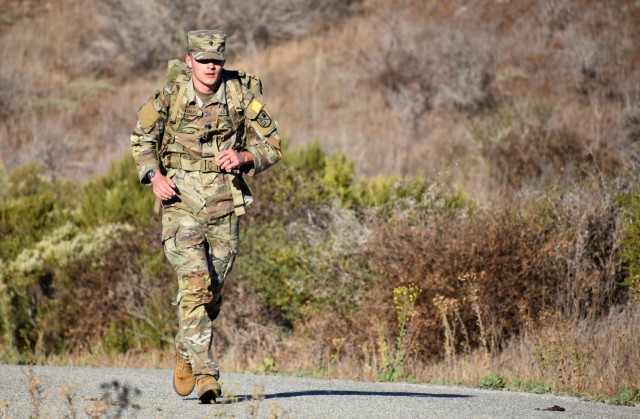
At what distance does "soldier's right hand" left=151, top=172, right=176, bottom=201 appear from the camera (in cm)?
711

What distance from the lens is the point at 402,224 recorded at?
12.9m

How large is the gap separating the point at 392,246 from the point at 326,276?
4.20ft

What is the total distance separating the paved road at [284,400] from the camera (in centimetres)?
667

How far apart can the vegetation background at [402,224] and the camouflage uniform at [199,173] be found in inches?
118

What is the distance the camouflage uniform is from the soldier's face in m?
0.06

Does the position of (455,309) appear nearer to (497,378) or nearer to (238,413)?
(497,378)

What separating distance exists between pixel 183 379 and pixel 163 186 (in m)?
1.26

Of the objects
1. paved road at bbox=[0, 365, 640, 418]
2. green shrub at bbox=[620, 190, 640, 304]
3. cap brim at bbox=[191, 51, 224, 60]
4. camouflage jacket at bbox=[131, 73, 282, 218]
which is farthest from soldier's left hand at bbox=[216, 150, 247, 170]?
green shrub at bbox=[620, 190, 640, 304]

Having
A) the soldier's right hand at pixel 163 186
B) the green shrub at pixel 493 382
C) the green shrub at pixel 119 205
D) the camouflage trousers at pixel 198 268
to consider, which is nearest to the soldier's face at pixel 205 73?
the soldier's right hand at pixel 163 186

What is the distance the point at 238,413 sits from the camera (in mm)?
6656

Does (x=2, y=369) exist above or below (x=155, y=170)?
below

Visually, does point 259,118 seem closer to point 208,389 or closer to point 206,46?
point 206,46

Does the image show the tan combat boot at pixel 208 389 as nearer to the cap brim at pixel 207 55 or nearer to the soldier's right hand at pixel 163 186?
the soldier's right hand at pixel 163 186

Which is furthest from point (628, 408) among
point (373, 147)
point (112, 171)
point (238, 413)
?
point (373, 147)
